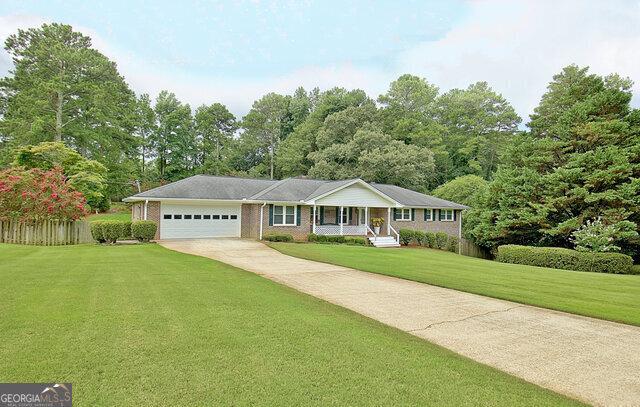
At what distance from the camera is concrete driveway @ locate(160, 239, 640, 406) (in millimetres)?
4203

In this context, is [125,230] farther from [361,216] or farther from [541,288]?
[541,288]

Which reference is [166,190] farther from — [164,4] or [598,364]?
[598,364]

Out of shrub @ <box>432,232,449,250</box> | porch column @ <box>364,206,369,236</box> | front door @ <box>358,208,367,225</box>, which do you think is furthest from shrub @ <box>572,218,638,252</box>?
front door @ <box>358,208,367,225</box>

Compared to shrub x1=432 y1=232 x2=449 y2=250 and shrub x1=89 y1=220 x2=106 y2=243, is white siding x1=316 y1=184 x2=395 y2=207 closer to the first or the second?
shrub x1=432 y1=232 x2=449 y2=250

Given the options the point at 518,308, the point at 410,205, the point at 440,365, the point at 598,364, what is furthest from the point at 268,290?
the point at 410,205

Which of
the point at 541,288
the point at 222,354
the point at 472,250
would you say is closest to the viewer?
the point at 222,354

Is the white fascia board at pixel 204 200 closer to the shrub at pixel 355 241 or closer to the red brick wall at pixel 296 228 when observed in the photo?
the red brick wall at pixel 296 228

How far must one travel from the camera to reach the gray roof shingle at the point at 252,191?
2225 centimetres

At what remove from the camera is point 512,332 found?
586 cm

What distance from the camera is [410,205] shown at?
27.6m

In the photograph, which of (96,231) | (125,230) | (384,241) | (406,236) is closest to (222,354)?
(125,230)

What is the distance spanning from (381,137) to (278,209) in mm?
18788

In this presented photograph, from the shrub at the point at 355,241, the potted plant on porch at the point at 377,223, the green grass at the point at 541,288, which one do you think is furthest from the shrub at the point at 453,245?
the green grass at the point at 541,288

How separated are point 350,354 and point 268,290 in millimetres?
4009
